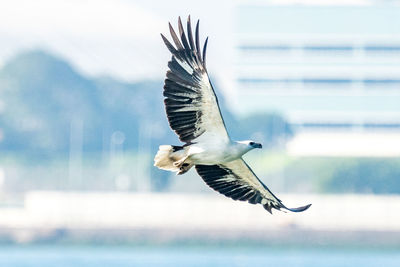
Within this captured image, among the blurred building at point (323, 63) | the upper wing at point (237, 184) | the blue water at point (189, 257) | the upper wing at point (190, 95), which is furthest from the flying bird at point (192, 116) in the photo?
the blurred building at point (323, 63)

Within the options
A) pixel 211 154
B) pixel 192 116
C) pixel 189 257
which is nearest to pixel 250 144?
pixel 211 154

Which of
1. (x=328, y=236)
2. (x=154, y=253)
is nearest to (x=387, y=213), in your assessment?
(x=328, y=236)

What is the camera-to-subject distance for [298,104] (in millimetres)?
100750

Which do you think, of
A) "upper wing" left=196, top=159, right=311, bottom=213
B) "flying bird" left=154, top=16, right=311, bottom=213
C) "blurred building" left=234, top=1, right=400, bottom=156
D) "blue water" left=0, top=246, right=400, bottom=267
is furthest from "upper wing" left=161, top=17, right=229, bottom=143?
"blurred building" left=234, top=1, right=400, bottom=156

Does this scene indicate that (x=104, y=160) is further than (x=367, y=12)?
No

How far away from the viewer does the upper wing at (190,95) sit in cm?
1769

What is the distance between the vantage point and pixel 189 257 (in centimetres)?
5928

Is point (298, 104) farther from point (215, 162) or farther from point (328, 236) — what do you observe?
point (215, 162)

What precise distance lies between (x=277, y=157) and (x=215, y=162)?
63074mm

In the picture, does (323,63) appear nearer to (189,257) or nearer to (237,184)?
(189,257)

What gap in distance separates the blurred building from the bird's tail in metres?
81.1

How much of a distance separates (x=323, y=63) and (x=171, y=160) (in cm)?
8409

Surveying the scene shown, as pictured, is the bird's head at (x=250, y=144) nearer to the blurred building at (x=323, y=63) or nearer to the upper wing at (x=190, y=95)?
the upper wing at (x=190, y=95)

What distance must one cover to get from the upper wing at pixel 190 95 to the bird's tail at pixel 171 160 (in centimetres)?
26
